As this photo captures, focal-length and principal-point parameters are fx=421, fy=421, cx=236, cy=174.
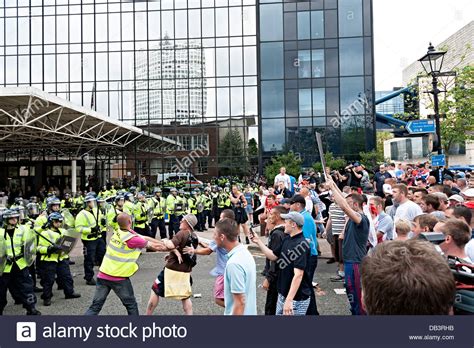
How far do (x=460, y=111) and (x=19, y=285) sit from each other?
54.6ft

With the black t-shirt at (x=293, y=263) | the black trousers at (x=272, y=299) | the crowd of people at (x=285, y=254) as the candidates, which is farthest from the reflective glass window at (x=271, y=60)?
the black t-shirt at (x=293, y=263)

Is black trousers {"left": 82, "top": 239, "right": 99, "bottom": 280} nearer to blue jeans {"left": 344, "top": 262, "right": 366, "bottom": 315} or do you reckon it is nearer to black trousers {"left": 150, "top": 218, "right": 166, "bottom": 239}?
black trousers {"left": 150, "top": 218, "right": 166, "bottom": 239}

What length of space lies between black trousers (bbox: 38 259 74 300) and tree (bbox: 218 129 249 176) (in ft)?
75.1

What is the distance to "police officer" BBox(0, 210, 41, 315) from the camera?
655 centimetres

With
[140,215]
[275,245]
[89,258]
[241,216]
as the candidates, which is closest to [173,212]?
[140,215]

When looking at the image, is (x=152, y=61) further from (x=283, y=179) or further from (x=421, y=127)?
(x=421, y=127)

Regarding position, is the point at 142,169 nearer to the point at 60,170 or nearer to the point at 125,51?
the point at 60,170

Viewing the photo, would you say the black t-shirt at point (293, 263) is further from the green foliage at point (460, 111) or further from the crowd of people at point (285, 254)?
the green foliage at point (460, 111)

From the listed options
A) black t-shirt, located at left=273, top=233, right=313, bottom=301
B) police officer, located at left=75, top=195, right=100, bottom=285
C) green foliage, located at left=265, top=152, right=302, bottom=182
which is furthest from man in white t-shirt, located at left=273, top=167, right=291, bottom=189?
black t-shirt, located at left=273, top=233, right=313, bottom=301

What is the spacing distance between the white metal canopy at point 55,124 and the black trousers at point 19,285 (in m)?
8.06

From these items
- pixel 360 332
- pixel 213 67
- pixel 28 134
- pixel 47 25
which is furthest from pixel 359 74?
pixel 360 332

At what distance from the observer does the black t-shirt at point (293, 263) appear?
4391mm

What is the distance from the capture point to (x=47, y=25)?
31656mm

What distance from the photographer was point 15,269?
21.9 ft
